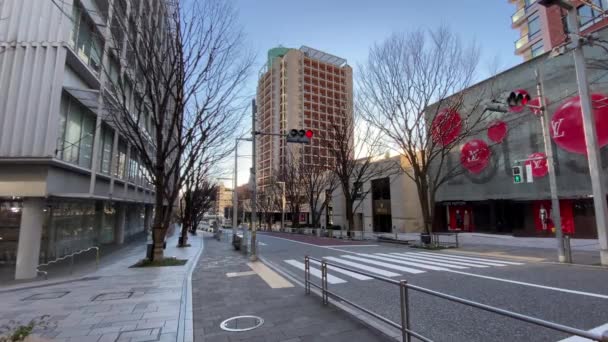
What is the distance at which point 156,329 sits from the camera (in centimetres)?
499

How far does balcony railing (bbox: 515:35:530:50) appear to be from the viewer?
33547 mm

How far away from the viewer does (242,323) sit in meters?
5.20

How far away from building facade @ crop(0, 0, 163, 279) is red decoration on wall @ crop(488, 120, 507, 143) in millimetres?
26542

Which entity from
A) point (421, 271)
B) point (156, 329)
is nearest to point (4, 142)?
point (156, 329)

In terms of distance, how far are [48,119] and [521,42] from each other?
4314cm

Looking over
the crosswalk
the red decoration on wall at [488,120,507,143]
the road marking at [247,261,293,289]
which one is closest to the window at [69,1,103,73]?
the road marking at [247,261,293,289]

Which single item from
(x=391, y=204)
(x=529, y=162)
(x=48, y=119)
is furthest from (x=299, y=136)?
(x=391, y=204)

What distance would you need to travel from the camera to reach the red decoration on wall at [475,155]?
27031 millimetres

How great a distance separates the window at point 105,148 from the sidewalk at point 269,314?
11607mm

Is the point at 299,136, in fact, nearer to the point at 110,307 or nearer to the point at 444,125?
the point at 110,307

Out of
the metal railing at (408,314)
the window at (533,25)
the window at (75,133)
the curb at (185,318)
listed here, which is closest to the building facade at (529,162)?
the window at (533,25)

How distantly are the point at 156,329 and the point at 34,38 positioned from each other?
12119 mm

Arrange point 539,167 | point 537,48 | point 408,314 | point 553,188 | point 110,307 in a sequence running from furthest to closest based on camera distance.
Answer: point 537,48
point 539,167
point 553,188
point 110,307
point 408,314

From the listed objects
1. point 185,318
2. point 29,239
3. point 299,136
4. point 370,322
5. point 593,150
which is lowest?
point 185,318
